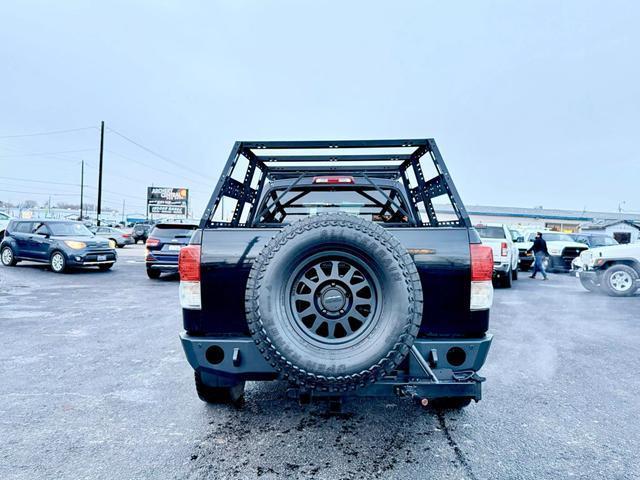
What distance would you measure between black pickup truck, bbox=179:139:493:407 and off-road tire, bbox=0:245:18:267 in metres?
14.6

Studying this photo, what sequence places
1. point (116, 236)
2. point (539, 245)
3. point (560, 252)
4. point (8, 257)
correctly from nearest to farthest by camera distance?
point (539, 245)
point (8, 257)
point (560, 252)
point (116, 236)

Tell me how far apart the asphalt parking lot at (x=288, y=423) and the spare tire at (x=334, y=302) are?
72 cm

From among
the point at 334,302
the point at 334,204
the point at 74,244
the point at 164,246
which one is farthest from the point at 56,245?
the point at 334,302

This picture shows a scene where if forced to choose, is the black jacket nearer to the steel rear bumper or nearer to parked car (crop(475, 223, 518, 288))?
parked car (crop(475, 223, 518, 288))

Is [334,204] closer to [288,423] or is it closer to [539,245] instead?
[288,423]

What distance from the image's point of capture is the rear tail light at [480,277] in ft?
8.51

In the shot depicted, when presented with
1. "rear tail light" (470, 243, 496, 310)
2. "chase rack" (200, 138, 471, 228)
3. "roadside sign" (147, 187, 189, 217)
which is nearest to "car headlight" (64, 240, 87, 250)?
"chase rack" (200, 138, 471, 228)

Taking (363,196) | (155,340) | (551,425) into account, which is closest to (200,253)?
(363,196)

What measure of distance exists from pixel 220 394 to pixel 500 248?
31.6 ft

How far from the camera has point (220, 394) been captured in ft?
10.4

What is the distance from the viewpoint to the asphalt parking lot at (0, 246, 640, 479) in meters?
2.46

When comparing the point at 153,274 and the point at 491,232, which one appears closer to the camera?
the point at 153,274

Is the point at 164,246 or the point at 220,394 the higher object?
the point at 164,246

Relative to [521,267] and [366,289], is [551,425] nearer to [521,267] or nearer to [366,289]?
[366,289]
